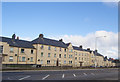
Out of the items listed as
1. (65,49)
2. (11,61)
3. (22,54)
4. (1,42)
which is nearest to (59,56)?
(65,49)

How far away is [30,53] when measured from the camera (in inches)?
2133

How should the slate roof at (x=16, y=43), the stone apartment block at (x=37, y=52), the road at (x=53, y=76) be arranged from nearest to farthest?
the road at (x=53, y=76)
the stone apartment block at (x=37, y=52)
the slate roof at (x=16, y=43)

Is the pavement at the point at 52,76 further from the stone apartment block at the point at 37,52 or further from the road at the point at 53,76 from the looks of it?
the stone apartment block at the point at 37,52

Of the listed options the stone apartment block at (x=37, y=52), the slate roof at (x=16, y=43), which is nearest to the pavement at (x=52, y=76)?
the stone apartment block at (x=37, y=52)

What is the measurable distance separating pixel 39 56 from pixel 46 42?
701 cm

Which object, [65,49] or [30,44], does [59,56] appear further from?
[30,44]

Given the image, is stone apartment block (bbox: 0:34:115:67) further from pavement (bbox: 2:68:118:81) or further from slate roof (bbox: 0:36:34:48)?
pavement (bbox: 2:68:118:81)

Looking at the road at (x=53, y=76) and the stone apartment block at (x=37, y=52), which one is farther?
the stone apartment block at (x=37, y=52)

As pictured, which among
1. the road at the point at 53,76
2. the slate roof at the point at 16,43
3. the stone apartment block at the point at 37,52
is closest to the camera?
the road at the point at 53,76

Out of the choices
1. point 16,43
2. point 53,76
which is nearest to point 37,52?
point 16,43

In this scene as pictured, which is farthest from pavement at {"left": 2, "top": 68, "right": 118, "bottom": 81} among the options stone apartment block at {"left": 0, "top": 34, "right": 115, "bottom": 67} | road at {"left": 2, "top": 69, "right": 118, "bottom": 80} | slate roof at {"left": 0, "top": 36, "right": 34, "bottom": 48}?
slate roof at {"left": 0, "top": 36, "right": 34, "bottom": 48}

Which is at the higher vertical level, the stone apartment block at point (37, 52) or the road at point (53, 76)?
the stone apartment block at point (37, 52)

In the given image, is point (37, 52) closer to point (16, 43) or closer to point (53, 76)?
point (16, 43)

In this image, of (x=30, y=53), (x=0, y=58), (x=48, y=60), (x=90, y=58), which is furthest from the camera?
(x=90, y=58)
